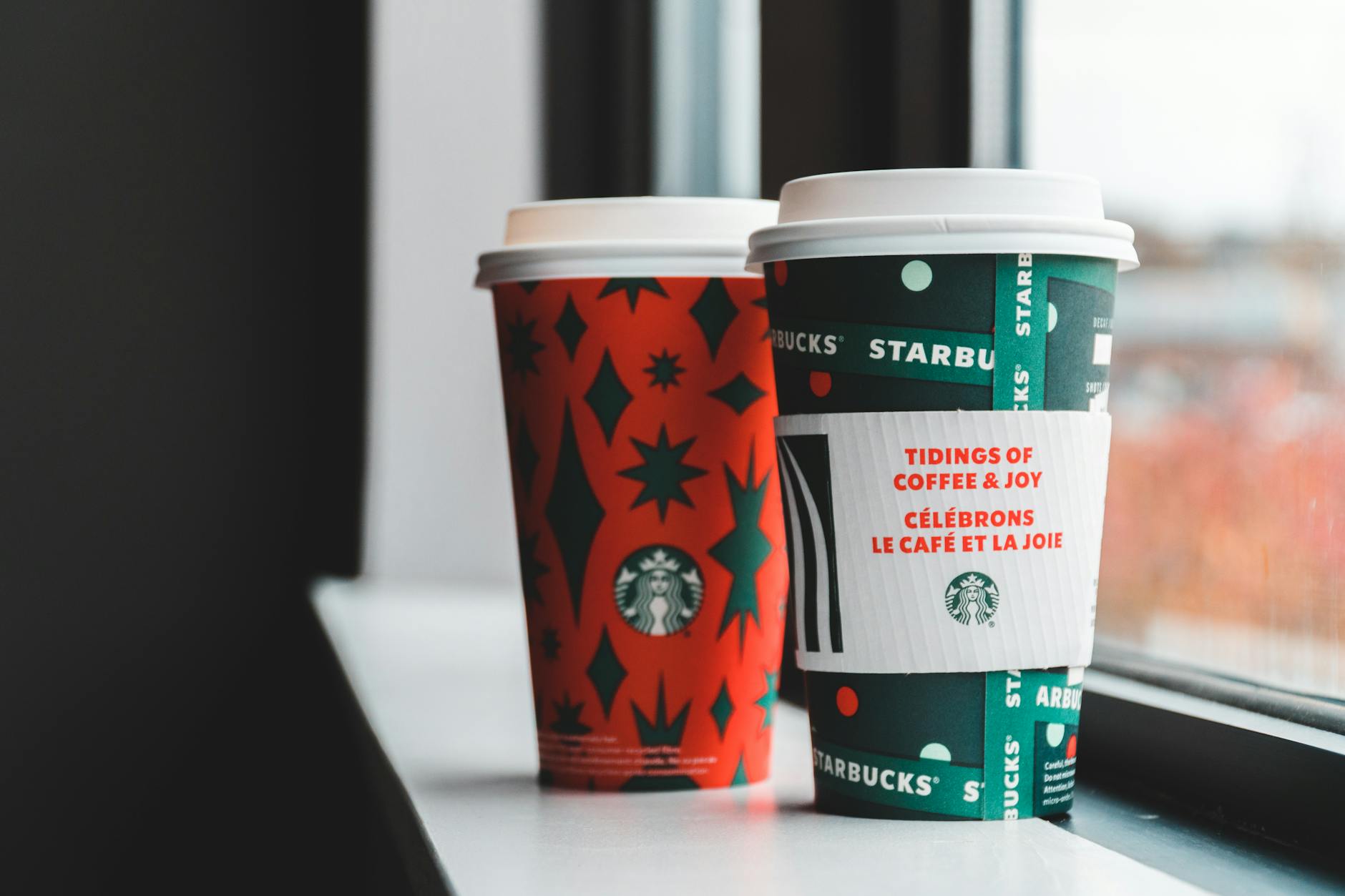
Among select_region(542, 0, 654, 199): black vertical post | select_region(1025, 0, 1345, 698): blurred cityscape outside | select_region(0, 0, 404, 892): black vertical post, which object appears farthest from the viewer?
select_region(0, 0, 404, 892): black vertical post

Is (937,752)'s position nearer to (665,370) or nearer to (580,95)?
(665,370)

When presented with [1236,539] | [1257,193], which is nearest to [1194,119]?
[1257,193]

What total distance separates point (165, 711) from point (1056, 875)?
2.12 metres

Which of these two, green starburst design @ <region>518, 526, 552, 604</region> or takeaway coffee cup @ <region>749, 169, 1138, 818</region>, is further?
green starburst design @ <region>518, 526, 552, 604</region>

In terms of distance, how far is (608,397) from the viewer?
74 cm

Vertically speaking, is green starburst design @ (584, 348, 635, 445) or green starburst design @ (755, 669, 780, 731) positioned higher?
green starburst design @ (584, 348, 635, 445)

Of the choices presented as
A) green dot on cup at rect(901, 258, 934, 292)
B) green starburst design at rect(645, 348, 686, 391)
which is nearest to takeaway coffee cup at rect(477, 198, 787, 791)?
green starburst design at rect(645, 348, 686, 391)

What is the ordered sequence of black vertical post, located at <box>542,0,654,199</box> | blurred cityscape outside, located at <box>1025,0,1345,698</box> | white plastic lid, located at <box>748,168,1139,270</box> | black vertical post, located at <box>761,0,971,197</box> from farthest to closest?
black vertical post, located at <box>542,0,654,199</box>
black vertical post, located at <box>761,0,971,197</box>
blurred cityscape outside, located at <box>1025,0,1345,698</box>
white plastic lid, located at <box>748,168,1139,270</box>

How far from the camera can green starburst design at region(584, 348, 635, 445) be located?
734 mm

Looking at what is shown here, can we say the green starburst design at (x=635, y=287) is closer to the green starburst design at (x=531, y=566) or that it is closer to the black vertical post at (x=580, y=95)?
the green starburst design at (x=531, y=566)

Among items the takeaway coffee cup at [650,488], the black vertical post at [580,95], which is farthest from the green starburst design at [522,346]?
the black vertical post at [580,95]

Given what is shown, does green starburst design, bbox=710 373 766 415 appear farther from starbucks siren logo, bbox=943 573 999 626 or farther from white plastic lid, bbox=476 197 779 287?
starbucks siren logo, bbox=943 573 999 626

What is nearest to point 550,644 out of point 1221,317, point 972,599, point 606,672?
point 606,672

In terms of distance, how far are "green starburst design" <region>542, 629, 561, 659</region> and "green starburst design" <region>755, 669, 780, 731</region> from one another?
0.12 meters
